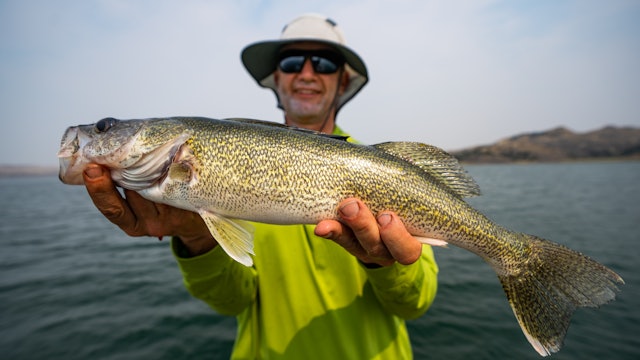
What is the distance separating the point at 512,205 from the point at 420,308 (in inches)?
788

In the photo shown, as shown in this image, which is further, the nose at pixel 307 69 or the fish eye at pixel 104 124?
the nose at pixel 307 69

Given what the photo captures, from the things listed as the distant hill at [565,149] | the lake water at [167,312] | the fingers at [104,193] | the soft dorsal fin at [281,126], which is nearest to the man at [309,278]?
the fingers at [104,193]

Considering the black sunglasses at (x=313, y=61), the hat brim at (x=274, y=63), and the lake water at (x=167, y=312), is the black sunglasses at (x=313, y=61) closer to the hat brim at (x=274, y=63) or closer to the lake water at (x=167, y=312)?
the hat brim at (x=274, y=63)

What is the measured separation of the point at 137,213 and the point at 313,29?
11.4 ft

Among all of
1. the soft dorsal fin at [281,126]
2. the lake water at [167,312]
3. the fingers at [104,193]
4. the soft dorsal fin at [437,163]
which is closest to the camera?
the fingers at [104,193]

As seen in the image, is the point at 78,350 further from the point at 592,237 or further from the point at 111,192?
the point at 592,237

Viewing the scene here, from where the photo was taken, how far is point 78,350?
5.90m

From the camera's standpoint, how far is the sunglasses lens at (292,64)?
472 cm

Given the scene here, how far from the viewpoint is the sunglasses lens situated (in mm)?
4719

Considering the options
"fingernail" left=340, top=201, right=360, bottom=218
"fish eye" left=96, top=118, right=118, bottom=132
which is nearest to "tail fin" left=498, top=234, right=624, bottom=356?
"fingernail" left=340, top=201, right=360, bottom=218

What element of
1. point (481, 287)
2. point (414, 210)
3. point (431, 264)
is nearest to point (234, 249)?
point (414, 210)

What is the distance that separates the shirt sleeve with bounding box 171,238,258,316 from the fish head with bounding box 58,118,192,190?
76cm

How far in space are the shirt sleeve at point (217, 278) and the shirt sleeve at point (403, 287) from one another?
1.24m

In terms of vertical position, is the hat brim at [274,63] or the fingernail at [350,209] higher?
the hat brim at [274,63]
